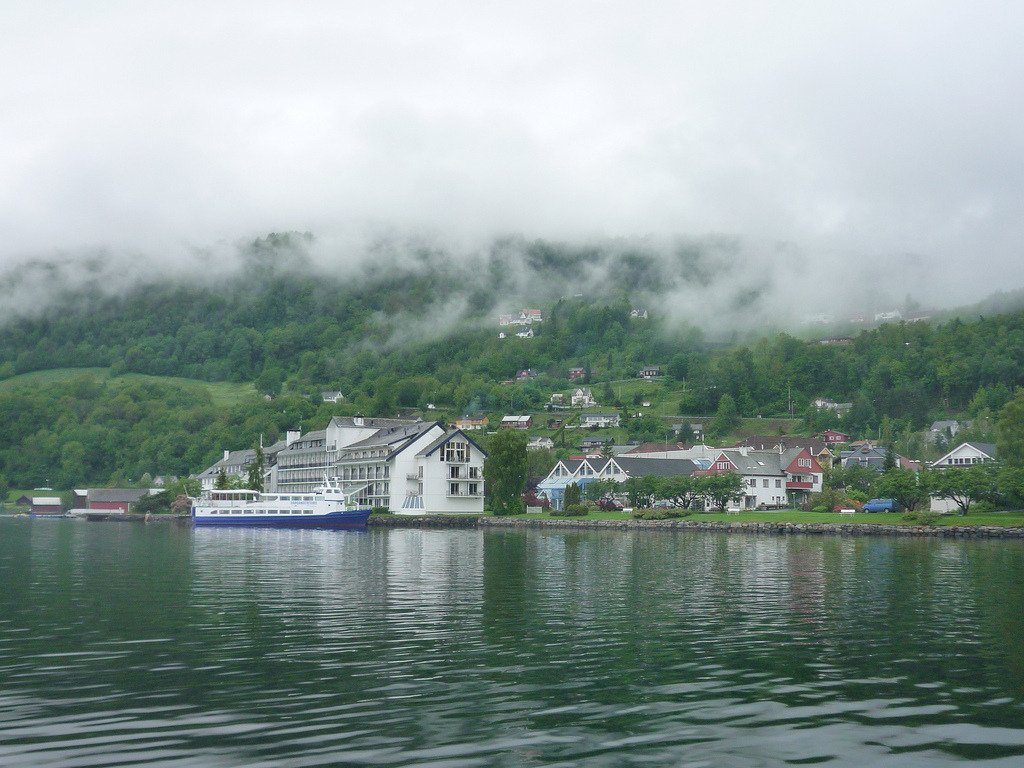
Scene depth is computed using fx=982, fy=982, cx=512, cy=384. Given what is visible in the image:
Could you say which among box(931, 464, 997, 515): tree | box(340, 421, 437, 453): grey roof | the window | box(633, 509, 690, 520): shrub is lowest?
box(633, 509, 690, 520): shrub

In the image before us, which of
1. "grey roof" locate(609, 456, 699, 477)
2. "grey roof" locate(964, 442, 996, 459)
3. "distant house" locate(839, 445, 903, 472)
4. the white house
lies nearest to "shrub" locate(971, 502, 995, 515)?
the white house

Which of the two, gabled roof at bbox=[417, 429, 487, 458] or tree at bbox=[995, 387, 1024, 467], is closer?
tree at bbox=[995, 387, 1024, 467]

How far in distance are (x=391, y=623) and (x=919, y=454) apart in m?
164

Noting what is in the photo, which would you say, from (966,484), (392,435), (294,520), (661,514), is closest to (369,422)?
(392,435)

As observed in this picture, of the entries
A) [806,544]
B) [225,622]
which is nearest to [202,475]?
[806,544]

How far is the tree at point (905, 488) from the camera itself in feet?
307

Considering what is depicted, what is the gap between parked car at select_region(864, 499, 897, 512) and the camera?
3969 inches

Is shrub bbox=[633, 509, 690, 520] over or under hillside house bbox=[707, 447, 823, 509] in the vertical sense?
under

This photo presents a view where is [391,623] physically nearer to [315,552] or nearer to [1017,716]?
[1017,716]

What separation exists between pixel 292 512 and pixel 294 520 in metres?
3.24

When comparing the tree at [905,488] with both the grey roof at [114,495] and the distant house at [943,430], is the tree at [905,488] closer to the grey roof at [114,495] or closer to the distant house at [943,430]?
the distant house at [943,430]

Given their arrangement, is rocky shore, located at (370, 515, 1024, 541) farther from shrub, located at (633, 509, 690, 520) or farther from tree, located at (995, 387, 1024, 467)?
tree, located at (995, 387, 1024, 467)

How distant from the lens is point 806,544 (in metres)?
70.8

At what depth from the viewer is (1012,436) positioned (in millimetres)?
94125
